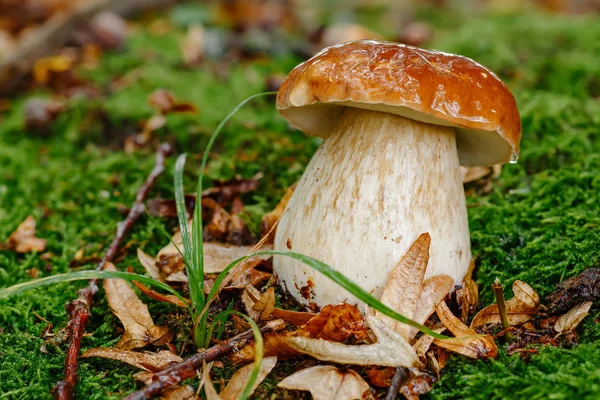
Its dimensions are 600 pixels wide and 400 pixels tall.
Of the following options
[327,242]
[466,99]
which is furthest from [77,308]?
[466,99]

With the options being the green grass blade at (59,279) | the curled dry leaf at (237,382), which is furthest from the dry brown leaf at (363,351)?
the green grass blade at (59,279)

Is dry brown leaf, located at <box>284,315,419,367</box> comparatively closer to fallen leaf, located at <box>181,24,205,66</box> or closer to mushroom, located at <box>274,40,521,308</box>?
mushroom, located at <box>274,40,521,308</box>

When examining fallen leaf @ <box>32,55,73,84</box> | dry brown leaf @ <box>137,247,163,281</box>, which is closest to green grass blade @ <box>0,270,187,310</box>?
dry brown leaf @ <box>137,247,163,281</box>

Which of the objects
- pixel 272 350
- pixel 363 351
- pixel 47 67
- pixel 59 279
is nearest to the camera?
pixel 59 279

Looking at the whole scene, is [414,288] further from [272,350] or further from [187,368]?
[187,368]

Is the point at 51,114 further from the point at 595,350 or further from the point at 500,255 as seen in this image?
the point at 595,350

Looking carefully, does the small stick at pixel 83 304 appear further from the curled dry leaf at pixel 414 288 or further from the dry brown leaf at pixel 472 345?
the dry brown leaf at pixel 472 345

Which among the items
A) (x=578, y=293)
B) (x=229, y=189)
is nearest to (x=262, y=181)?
(x=229, y=189)
